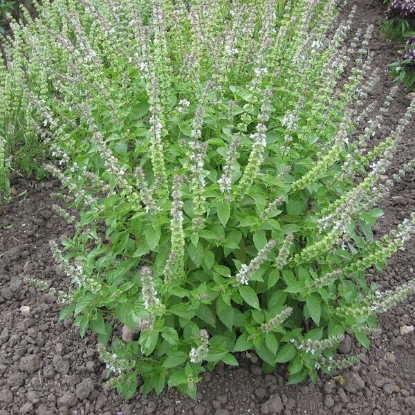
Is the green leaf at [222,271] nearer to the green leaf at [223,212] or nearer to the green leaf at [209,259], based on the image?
the green leaf at [209,259]

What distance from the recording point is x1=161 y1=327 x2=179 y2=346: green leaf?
2.88m

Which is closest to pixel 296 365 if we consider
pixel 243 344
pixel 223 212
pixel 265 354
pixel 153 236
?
pixel 265 354

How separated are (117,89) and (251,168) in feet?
5.16

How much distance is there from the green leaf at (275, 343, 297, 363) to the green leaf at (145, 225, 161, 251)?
3.52ft

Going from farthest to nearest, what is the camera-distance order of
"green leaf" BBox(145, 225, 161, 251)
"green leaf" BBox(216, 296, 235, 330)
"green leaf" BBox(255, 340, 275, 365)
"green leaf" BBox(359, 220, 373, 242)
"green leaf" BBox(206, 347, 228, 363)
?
"green leaf" BBox(359, 220, 373, 242), "green leaf" BBox(255, 340, 275, 365), "green leaf" BBox(216, 296, 235, 330), "green leaf" BBox(206, 347, 228, 363), "green leaf" BBox(145, 225, 161, 251)

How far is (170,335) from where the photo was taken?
2.91 metres

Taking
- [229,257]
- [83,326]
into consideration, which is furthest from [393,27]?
[83,326]

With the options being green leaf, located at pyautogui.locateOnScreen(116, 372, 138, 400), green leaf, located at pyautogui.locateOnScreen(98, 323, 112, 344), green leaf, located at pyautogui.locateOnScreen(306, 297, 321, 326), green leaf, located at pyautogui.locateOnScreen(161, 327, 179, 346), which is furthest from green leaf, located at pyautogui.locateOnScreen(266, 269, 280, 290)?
green leaf, located at pyautogui.locateOnScreen(98, 323, 112, 344)

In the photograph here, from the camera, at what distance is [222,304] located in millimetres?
3027

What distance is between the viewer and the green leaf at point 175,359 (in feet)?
9.71

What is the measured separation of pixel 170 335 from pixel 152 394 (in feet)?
2.37

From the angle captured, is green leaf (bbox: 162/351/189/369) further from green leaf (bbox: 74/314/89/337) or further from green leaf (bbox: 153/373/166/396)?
green leaf (bbox: 74/314/89/337)

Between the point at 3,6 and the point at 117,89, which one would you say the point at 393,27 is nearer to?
the point at 117,89

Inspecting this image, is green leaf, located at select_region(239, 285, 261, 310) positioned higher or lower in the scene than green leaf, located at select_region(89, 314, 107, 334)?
higher
